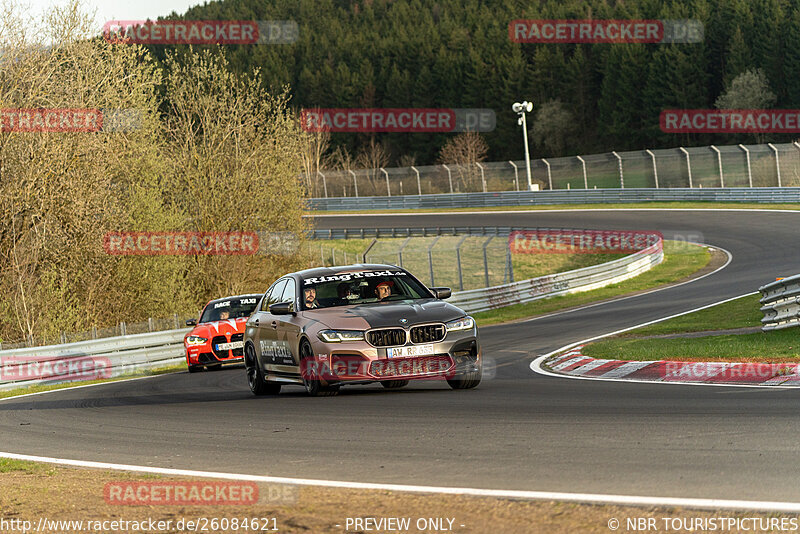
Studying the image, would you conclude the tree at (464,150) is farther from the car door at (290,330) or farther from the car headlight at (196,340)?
the car door at (290,330)

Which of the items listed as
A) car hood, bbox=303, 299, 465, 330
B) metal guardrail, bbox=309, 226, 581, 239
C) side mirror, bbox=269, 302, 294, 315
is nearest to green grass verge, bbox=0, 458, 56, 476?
car hood, bbox=303, 299, 465, 330

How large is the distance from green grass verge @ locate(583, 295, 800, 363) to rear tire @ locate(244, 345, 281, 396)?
16.7ft

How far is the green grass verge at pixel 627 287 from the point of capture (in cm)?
3056

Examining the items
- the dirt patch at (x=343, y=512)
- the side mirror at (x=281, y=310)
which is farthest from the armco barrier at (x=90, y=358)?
the dirt patch at (x=343, y=512)

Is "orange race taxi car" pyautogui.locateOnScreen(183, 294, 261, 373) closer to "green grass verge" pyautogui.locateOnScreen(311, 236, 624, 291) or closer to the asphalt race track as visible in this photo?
the asphalt race track

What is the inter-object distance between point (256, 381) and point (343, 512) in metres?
8.08

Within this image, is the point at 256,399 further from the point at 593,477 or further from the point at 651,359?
the point at 593,477

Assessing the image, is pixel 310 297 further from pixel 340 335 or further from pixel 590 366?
pixel 590 366

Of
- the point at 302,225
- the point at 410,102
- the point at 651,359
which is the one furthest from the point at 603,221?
the point at 410,102

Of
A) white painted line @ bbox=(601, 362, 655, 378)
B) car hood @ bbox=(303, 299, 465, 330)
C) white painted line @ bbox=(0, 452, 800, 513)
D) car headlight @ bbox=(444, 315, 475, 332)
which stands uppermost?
car hood @ bbox=(303, 299, 465, 330)

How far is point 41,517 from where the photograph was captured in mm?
5938

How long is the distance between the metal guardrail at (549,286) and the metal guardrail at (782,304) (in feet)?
50.0

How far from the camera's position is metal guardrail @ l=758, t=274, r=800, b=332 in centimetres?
1480

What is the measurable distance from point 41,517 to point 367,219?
5856 centimetres
